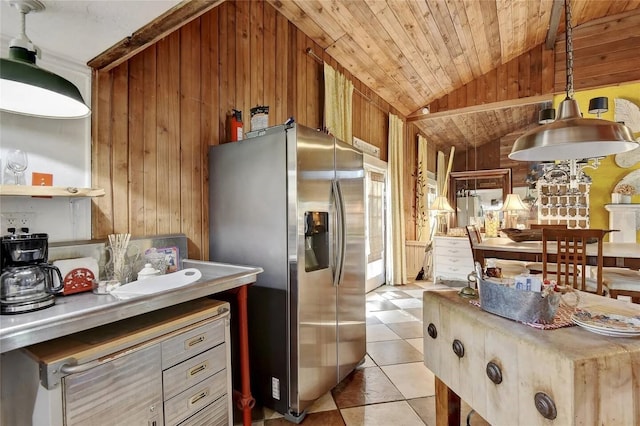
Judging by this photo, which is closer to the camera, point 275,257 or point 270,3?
point 275,257

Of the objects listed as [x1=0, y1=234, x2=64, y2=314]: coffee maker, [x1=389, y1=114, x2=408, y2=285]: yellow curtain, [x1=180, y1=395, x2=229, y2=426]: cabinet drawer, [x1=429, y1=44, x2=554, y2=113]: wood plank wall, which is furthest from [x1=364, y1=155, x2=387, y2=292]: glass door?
[x1=0, y1=234, x2=64, y2=314]: coffee maker

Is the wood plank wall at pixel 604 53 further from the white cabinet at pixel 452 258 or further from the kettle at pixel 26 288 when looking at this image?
the kettle at pixel 26 288

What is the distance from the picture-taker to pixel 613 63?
4559 millimetres

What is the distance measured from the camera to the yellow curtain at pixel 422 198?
6.40 meters

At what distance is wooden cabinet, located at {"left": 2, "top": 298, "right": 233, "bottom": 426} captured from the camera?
101 centimetres

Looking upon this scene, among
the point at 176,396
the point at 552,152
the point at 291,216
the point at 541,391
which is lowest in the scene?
the point at 176,396

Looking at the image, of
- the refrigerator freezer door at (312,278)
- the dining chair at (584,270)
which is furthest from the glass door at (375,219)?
the refrigerator freezer door at (312,278)

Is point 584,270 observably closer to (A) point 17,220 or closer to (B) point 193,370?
(B) point 193,370

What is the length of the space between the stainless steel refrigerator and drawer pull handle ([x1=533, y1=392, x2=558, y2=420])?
120cm

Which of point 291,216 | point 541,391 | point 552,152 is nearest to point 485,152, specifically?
point 552,152

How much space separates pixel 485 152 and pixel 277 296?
7.66m

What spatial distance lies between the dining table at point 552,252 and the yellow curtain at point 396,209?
1788 mm

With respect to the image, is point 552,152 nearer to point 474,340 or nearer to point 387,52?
point 474,340

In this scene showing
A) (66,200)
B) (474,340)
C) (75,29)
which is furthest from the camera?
(66,200)
